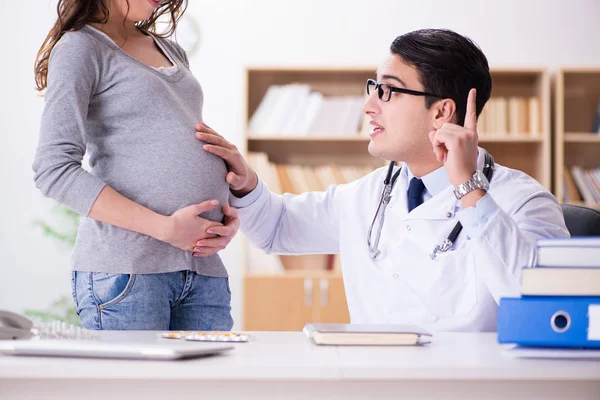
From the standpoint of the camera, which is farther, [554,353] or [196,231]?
[196,231]

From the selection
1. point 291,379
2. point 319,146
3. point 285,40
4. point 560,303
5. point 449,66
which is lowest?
point 291,379

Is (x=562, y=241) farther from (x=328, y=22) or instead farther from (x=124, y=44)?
(x=328, y=22)

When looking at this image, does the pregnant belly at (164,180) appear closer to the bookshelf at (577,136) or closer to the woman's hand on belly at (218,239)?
the woman's hand on belly at (218,239)

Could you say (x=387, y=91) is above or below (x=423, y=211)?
above

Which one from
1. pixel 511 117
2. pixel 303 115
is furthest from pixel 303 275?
pixel 511 117

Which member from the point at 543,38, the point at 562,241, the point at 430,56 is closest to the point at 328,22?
the point at 543,38

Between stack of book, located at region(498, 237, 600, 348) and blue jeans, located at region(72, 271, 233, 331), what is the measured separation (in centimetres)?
72

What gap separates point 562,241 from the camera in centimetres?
106

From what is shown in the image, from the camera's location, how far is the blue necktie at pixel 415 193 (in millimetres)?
1811

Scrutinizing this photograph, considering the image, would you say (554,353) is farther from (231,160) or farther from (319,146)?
(319,146)

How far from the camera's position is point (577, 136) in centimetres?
411

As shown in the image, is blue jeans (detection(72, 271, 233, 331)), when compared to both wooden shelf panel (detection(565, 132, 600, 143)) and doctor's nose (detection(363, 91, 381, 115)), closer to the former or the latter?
doctor's nose (detection(363, 91, 381, 115))

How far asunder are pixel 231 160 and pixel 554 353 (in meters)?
0.93

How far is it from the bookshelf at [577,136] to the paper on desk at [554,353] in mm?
3284
